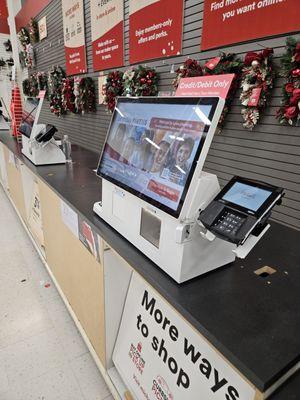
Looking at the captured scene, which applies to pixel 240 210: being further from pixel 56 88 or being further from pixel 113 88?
pixel 56 88

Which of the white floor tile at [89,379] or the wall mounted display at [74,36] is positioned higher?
the wall mounted display at [74,36]

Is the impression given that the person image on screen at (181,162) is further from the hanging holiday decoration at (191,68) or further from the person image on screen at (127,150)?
the hanging holiday decoration at (191,68)

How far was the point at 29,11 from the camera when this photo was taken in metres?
4.62

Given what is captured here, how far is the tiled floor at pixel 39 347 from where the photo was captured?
1.47 metres

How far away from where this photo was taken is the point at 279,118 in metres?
1.36

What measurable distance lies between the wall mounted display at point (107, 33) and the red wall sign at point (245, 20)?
1103 mm

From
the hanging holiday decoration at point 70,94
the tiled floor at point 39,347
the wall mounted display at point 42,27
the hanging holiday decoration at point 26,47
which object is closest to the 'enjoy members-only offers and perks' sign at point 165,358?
the tiled floor at point 39,347

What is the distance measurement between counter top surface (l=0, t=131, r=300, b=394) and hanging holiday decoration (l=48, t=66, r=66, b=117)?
3.27 metres

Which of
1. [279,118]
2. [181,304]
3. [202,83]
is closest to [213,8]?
[202,83]

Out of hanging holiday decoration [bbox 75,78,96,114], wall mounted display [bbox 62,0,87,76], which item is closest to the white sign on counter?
hanging holiday decoration [bbox 75,78,96,114]

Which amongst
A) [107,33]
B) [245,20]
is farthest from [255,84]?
[107,33]

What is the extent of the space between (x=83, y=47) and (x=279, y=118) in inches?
105

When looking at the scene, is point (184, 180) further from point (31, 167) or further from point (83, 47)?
point (83, 47)

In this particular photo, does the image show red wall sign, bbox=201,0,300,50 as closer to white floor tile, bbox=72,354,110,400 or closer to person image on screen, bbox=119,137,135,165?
person image on screen, bbox=119,137,135,165
